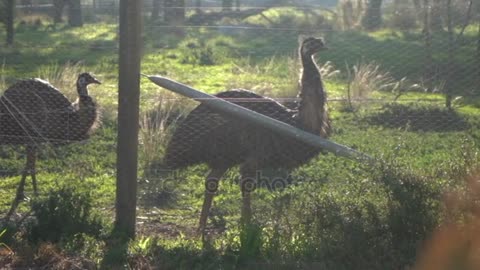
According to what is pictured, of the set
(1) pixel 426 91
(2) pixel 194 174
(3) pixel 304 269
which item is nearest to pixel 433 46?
(1) pixel 426 91

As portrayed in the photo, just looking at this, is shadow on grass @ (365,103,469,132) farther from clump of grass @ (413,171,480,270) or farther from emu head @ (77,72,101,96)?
clump of grass @ (413,171,480,270)

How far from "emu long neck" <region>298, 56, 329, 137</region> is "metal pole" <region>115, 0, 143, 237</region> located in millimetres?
1527

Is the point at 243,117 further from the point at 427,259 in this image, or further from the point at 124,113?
the point at 427,259

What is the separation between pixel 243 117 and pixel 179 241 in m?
1.08

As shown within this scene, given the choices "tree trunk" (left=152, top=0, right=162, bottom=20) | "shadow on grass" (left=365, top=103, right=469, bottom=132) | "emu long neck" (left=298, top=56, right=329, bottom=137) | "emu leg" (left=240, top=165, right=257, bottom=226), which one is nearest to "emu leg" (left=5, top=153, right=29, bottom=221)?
"emu leg" (left=240, top=165, right=257, bottom=226)

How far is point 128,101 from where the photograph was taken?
5.82 metres

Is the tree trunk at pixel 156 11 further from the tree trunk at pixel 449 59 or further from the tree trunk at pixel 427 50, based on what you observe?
the tree trunk at pixel 449 59

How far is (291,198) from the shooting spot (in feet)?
18.9

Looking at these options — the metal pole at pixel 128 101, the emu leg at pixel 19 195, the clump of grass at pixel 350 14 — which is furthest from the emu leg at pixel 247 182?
the clump of grass at pixel 350 14

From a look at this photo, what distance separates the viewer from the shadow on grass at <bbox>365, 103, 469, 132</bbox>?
10.1m

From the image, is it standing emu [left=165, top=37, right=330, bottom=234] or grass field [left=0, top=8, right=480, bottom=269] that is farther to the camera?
standing emu [left=165, top=37, right=330, bottom=234]

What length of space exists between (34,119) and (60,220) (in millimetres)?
1739

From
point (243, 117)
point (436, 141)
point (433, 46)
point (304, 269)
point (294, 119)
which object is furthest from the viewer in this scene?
point (436, 141)

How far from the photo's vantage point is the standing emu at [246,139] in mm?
6625
